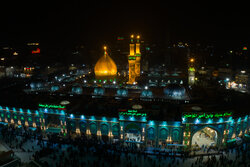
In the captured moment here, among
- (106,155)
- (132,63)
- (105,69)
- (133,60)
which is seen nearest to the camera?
(106,155)

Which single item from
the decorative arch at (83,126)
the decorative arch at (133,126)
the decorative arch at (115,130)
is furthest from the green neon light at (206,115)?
the decorative arch at (83,126)

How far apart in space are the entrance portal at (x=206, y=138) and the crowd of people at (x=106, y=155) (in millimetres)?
2437

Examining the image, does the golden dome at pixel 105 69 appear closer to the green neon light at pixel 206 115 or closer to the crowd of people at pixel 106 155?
the crowd of people at pixel 106 155

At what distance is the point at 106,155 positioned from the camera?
24.0 meters

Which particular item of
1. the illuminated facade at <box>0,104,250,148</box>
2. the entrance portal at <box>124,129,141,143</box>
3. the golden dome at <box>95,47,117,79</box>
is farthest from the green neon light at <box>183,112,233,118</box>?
the golden dome at <box>95,47,117,79</box>

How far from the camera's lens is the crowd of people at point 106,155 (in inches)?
897

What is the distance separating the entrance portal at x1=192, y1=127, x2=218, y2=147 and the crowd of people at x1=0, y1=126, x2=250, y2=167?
95.9 inches

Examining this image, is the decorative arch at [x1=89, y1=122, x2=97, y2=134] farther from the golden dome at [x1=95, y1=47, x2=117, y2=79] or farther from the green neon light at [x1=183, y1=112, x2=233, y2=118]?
the golden dome at [x1=95, y1=47, x2=117, y2=79]

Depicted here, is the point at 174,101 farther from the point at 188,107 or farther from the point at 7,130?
the point at 7,130

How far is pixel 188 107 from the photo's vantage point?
3014cm

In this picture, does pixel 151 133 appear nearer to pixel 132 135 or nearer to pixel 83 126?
pixel 132 135

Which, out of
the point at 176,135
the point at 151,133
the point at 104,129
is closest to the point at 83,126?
the point at 104,129

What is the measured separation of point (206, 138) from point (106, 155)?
15.8m

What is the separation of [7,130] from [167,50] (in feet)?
191
